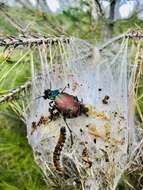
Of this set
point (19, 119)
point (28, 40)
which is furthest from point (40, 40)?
point (19, 119)

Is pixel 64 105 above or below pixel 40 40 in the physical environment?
below

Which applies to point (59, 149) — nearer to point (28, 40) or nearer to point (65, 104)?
point (65, 104)

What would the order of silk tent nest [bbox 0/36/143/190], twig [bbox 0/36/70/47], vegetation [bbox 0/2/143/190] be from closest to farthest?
twig [bbox 0/36/70/47] → silk tent nest [bbox 0/36/143/190] → vegetation [bbox 0/2/143/190]

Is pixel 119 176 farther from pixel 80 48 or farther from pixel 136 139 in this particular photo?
pixel 80 48

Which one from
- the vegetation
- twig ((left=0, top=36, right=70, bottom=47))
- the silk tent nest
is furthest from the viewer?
the vegetation

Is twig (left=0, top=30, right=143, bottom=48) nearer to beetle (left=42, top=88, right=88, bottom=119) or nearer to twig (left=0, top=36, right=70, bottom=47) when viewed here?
twig (left=0, top=36, right=70, bottom=47)

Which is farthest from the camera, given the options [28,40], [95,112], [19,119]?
[19,119]

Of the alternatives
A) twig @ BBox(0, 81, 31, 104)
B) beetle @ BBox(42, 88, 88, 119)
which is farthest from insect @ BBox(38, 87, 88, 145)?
twig @ BBox(0, 81, 31, 104)

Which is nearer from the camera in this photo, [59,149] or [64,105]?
[64,105]
